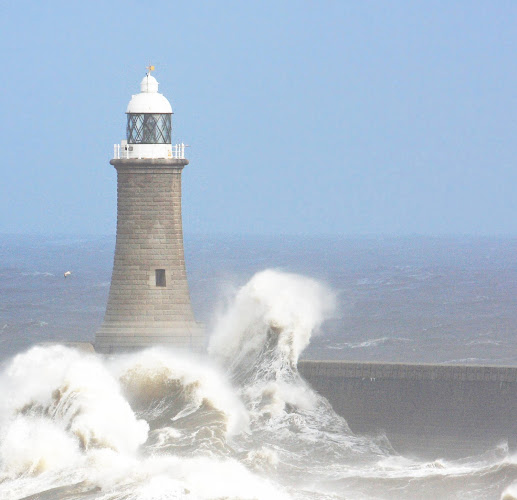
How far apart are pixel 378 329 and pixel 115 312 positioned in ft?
67.8

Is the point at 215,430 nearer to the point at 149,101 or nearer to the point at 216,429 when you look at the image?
the point at 216,429

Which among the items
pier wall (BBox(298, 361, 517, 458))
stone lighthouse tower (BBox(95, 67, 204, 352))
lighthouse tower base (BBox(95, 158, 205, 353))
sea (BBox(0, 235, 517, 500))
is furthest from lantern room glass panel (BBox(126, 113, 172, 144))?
pier wall (BBox(298, 361, 517, 458))

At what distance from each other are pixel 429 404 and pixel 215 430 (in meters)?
3.47

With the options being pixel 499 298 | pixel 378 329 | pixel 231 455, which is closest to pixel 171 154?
pixel 231 455

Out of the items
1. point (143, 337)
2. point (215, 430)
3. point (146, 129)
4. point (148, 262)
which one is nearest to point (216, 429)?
point (215, 430)

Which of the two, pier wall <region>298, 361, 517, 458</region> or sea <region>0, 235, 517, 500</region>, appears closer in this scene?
sea <region>0, 235, 517, 500</region>

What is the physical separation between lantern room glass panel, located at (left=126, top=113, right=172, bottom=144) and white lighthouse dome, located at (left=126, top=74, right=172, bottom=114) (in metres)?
0.08

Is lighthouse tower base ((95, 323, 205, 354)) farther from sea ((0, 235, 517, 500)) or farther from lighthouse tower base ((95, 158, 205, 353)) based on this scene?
sea ((0, 235, 517, 500))

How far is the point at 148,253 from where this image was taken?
74.7 feet

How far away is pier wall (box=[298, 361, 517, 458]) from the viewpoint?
70.9 ft

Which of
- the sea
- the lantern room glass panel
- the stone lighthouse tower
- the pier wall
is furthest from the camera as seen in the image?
the lantern room glass panel

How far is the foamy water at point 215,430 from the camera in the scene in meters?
17.9

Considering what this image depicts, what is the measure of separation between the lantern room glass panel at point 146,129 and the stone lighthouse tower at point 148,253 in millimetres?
16

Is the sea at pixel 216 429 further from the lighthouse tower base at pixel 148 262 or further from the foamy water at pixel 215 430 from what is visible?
the lighthouse tower base at pixel 148 262
